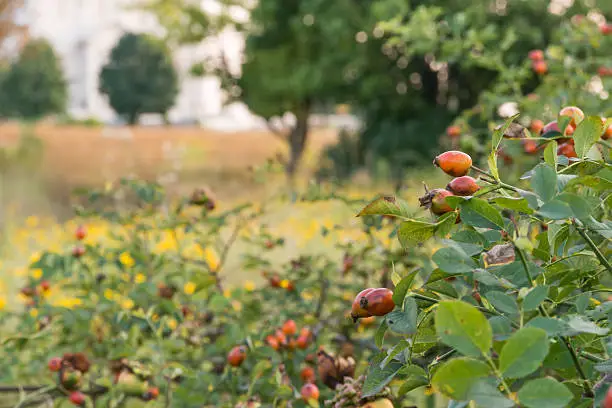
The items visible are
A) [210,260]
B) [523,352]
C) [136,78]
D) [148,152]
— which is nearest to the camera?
[523,352]

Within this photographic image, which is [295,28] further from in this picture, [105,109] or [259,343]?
[105,109]

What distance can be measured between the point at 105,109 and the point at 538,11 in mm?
29481

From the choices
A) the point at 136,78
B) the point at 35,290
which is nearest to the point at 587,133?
the point at 35,290

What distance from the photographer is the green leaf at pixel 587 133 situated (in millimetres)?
646

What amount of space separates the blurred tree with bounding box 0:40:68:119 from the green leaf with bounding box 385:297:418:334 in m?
Result: 32.2

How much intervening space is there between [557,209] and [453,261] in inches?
3.2

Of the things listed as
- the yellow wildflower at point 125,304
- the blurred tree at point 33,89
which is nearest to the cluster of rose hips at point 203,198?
the yellow wildflower at point 125,304

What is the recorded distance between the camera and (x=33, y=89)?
102ft

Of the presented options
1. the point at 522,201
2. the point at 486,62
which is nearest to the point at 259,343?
the point at 522,201

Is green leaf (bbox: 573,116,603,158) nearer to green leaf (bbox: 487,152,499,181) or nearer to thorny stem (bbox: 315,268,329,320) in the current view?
green leaf (bbox: 487,152,499,181)

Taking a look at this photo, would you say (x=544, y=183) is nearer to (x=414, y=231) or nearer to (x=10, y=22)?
(x=414, y=231)

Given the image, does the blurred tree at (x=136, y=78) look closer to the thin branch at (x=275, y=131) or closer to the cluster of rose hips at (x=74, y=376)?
the thin branch at (x=275, y=131)

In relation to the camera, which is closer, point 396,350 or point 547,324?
point 547,324

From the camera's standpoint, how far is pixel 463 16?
1925 mm
